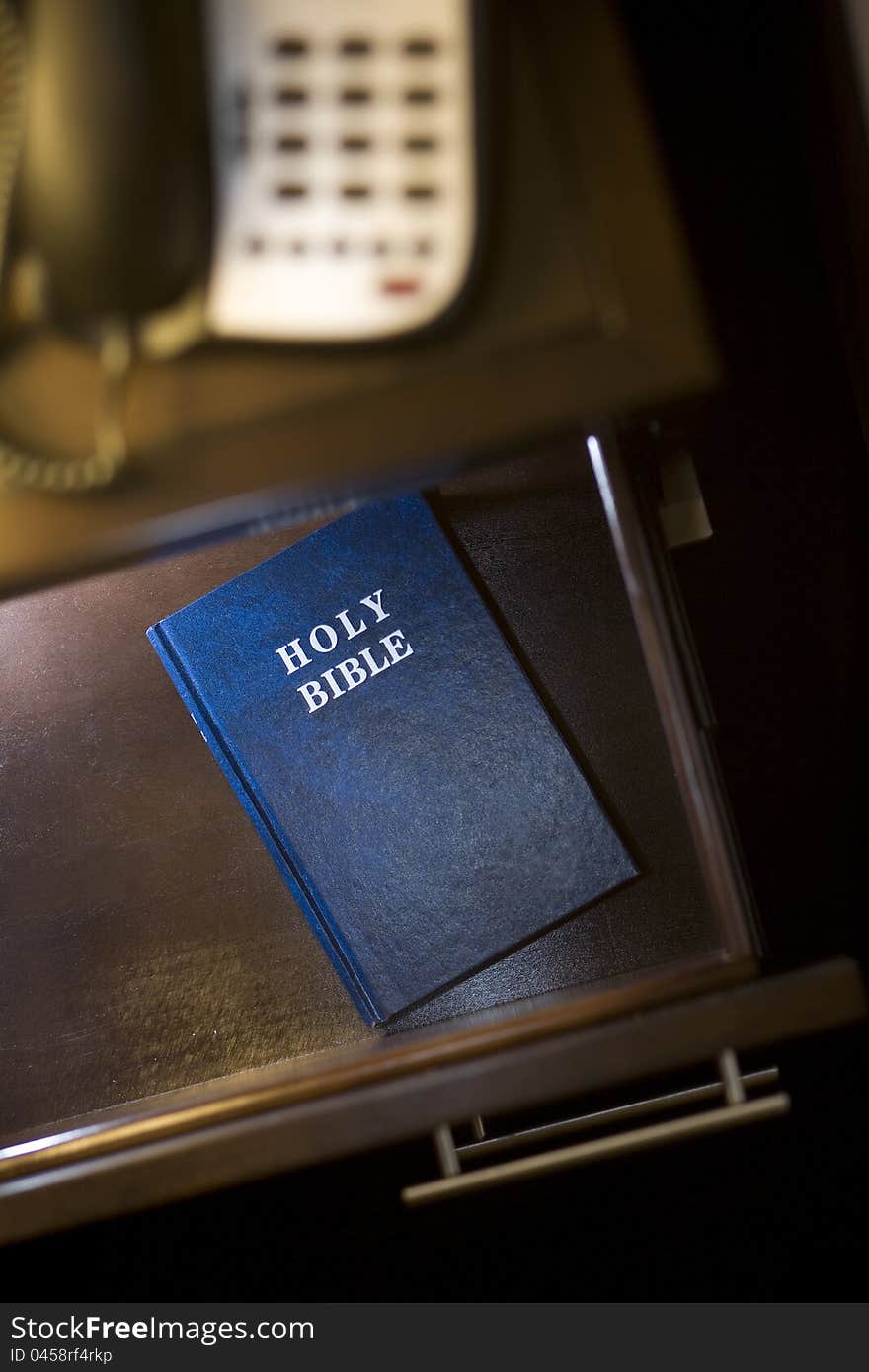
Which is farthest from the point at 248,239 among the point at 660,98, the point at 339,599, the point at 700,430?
the point at 660,98

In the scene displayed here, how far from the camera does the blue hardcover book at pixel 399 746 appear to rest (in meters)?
0.67

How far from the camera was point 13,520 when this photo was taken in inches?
14.6

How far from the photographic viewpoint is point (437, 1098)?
1.45ft

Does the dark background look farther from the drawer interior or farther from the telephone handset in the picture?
the telephone handset

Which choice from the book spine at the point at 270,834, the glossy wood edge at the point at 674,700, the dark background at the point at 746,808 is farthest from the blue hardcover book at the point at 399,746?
the dark background at the point at 746,808

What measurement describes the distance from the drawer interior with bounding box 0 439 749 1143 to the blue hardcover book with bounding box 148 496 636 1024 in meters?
0.02

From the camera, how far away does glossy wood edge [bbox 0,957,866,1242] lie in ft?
1.42

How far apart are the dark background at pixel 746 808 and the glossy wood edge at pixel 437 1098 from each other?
477 mm

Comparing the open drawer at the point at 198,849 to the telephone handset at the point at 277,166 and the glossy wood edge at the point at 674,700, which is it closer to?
the glossy wood edge at the point at 674,700

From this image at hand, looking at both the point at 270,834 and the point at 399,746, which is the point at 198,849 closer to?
the point at 270,834

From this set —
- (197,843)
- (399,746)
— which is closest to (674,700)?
(399,746)

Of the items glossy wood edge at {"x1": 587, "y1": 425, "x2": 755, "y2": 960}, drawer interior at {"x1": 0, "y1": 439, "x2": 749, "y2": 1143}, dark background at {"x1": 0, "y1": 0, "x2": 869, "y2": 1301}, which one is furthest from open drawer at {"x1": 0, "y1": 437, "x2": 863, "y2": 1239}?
dark background at {"x1": 0, "y1": 0, "x2": 869, "y2": 1301}

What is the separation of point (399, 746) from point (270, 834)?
4.2 inches

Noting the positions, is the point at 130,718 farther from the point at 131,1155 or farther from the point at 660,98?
the point at 660,98
